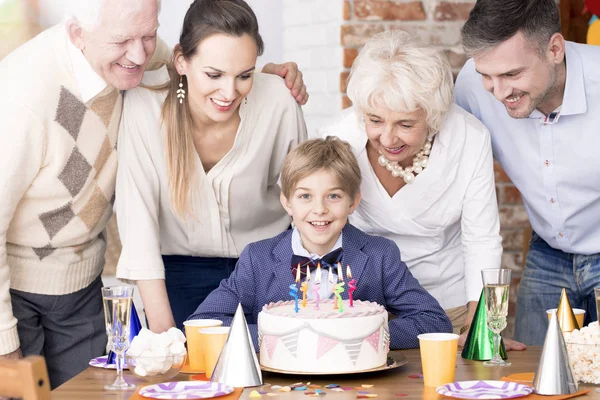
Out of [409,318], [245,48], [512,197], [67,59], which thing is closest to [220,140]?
[245,48]

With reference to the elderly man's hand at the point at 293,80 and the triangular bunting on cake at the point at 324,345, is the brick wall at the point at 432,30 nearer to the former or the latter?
the elderly man's hand at the point at 293,80

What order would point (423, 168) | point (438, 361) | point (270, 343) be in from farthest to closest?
1. point (423, 168)
2. point (270, 343)
3. point (438, 361)

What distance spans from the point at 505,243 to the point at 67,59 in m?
2.08

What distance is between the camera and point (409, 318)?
2127 millimetres

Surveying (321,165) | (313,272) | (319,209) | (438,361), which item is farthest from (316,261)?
(438,361)

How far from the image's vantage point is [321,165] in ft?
7.45

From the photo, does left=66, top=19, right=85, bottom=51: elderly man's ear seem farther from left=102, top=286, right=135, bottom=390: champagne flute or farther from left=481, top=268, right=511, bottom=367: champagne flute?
left=481, top=268, right=511, bottom=367: champagne flute

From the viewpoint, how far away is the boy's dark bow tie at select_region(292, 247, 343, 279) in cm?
219

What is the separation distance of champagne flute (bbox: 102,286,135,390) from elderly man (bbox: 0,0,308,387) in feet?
2.05

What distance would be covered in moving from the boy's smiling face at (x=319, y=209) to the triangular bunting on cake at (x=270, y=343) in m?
0.49

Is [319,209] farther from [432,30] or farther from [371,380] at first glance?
[432,30]

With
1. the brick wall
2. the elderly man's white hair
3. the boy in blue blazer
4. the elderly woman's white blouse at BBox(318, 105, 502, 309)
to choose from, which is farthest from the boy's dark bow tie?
the brick wall

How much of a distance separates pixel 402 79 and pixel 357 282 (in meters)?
0.55

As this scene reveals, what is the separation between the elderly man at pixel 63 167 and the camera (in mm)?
2223
